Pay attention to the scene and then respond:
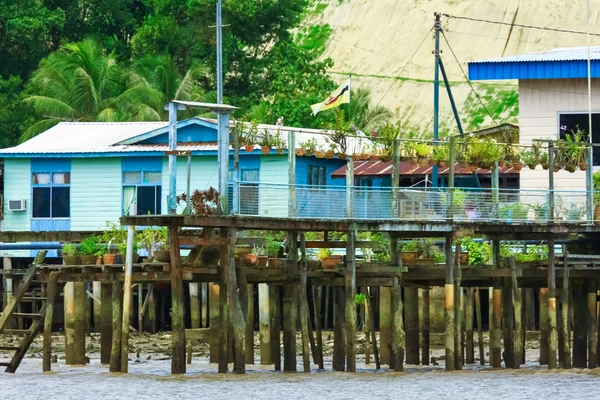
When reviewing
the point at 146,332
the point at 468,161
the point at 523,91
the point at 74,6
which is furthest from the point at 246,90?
the point at 468,161

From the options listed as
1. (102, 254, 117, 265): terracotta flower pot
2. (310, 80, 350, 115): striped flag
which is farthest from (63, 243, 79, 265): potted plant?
(310, 80, 350, 115): striped flag

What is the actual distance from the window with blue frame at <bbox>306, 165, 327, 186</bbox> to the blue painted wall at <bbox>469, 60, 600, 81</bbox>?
774 cm

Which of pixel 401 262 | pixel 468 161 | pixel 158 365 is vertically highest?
pixel 468 161

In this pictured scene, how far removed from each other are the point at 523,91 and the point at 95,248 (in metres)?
13.1

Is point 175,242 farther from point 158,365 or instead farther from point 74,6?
point 74,6

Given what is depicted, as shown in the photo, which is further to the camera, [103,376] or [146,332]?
[146,332]

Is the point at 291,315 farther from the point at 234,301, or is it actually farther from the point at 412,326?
the point at 412,326

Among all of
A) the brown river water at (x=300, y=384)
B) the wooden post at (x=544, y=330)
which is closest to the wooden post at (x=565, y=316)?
the brown river water at (x=300, y=384)

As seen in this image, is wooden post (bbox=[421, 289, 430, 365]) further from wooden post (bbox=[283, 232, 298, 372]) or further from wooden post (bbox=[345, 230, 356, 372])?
wooden post (bbox=[283, 232, 298, 372])

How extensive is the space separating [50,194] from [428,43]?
274ft

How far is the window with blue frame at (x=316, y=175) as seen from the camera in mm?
51688

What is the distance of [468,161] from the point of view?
39.5m

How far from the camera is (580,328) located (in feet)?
134

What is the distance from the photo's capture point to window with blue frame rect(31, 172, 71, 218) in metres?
54.5
